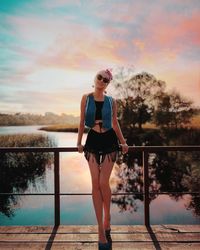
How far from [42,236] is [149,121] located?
97.3 feet

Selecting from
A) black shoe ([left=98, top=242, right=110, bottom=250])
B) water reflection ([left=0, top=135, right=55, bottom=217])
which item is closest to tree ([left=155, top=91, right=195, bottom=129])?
water reflection ([left=0, top=135, right=55, bottom=217])

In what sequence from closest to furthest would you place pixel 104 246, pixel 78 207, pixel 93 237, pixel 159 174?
pixel 104 246, pixel 93 237, pixel 159 174, pixel 78 207

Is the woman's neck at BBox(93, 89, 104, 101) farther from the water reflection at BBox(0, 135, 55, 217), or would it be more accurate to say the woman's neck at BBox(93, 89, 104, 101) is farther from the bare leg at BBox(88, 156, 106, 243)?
the water reflection at BBox(0, 135, 55, 217)

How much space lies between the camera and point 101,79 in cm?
296

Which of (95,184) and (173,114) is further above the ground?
(173,114)

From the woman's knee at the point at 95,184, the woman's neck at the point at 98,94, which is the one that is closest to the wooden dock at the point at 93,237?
the woman's knee at the point at 95,184

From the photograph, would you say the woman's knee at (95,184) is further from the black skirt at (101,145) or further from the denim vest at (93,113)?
the denim vest at (93,113)

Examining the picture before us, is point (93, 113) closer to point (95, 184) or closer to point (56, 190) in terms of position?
point (95, 184)

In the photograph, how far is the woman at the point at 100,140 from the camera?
2.96 metres

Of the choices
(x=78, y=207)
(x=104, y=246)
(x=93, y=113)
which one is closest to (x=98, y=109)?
(x=93, y=113)

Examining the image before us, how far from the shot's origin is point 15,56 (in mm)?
35094

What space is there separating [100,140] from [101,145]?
44 millimetres

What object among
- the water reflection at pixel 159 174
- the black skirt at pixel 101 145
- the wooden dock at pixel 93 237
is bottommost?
the water reflection at pixel 159 174

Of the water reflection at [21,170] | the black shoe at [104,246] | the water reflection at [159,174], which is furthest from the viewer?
the water reflection at [159,174]
